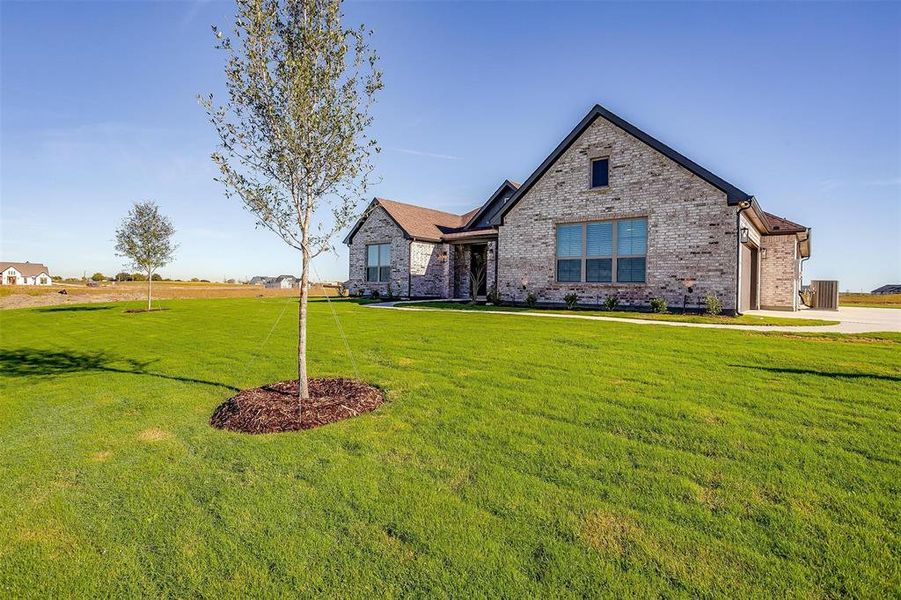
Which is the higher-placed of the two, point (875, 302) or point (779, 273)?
point (779, 273)

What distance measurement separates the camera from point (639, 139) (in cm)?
1616

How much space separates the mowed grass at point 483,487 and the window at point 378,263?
20.6m

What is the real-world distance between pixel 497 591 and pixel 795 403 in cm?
493

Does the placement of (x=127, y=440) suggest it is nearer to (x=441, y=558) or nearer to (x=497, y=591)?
(x=441, y=558)

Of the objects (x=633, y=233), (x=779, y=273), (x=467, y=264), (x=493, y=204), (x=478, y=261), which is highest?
(x=493, y=204)

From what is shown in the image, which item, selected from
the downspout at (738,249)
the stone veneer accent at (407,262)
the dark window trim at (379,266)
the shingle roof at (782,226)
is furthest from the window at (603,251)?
the dark window trim at (379,266)

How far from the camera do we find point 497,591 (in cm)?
227

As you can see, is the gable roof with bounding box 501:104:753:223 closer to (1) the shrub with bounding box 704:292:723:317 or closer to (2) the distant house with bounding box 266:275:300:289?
(1) the shrub with bounding box 704:292:723:317

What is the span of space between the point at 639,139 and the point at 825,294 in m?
13.8

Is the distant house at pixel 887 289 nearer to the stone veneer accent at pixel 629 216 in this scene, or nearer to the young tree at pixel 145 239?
the stone veneer accent at pixel 629 216

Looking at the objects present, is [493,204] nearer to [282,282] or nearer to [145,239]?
[145,239]

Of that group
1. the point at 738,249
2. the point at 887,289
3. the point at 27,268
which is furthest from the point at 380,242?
the point at 27,268

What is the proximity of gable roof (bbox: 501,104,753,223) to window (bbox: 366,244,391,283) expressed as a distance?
33.5 feet

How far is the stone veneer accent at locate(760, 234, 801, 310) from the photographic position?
19.7 m
